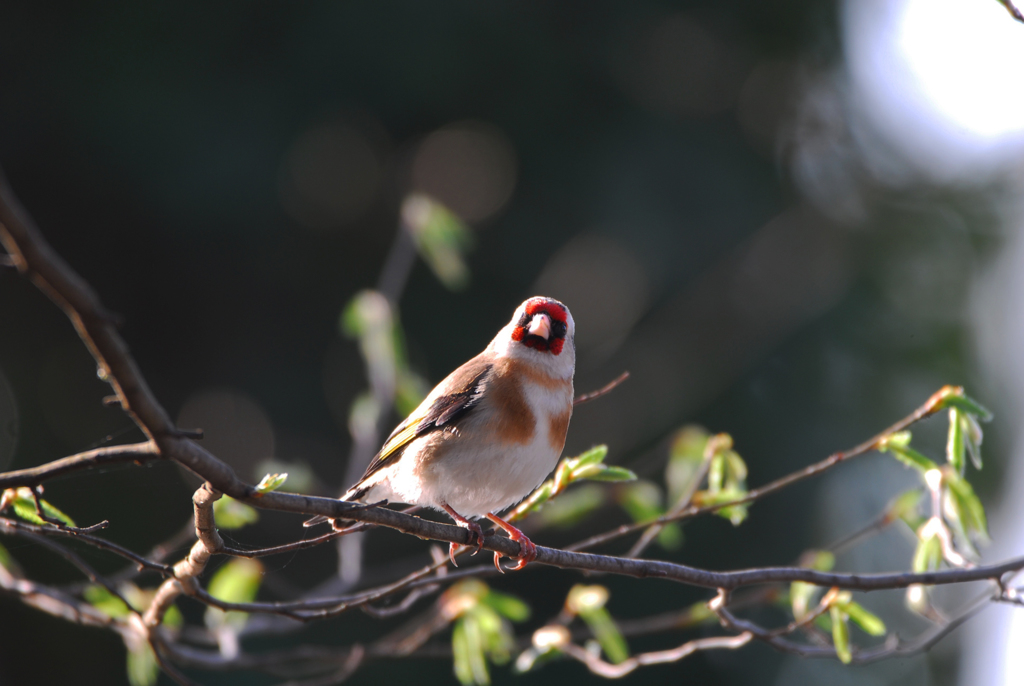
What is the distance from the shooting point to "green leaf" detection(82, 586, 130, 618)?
3.06m

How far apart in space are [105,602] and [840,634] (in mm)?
2643

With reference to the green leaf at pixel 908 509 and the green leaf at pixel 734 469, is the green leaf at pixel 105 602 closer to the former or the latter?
the green leaf at pixel 734 469

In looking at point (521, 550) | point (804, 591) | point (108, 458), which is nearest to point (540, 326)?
point (521, 550)

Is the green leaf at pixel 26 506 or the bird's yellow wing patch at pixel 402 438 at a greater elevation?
the bird's yellow wing patch at pixel 402 438

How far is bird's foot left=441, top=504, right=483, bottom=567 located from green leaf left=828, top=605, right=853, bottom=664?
121cm

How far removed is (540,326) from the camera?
139 inches

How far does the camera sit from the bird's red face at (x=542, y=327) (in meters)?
3.54

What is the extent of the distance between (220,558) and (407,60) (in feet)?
18.2

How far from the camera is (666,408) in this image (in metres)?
7.98

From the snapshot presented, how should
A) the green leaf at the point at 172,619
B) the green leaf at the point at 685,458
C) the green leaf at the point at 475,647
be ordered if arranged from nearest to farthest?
the green leaf at the point at 475,647 → the green leaf at the point at 172,619 → the green leaf at the point at 685,458

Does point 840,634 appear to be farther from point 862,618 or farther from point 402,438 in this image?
point 402,438

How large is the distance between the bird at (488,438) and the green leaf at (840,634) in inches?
41.2

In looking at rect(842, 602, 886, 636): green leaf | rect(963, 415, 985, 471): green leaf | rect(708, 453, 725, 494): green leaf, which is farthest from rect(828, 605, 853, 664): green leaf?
rect(963, 415, 985, 471): green leaf

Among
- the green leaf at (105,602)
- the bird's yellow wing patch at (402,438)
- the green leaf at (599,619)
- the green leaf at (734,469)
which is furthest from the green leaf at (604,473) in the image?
the green leaf at (105,602)
